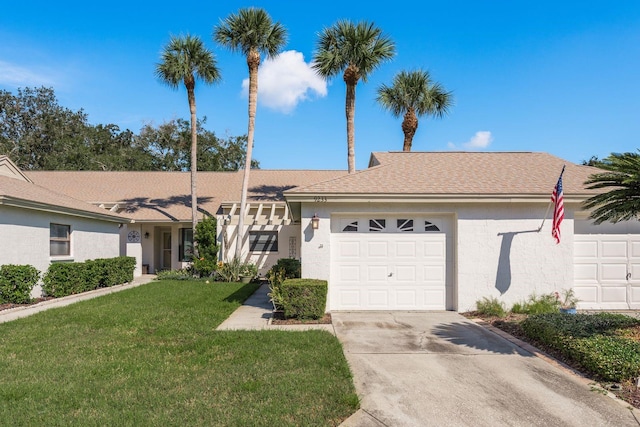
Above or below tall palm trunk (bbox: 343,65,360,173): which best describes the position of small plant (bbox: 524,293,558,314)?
below

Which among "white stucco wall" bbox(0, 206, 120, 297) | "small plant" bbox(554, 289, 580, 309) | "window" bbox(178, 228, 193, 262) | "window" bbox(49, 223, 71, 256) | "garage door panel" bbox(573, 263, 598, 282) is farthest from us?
"window" bbox(178, 228, 193, 262)

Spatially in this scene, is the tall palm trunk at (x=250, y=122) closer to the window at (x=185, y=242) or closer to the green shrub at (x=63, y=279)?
the window at (x=185, y=242)

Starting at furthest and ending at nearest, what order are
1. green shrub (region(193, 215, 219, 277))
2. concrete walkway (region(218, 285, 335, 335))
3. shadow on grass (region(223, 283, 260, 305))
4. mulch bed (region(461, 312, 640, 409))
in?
green shrub (region(193, 215, 219, 277))
shadow on grass (region(223, 283, 260, 305))
concrete walkway (region(218, 285, 335, 335))
mulch bed (region(461, 312, 640, 409))

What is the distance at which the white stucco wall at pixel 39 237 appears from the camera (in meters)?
11.7

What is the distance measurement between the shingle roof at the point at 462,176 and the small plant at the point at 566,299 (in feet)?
8.33

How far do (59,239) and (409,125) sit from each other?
731 inches

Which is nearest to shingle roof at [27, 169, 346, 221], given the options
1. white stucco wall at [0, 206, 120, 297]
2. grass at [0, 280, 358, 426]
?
white stucco wall at [0, 206, 120, 297]

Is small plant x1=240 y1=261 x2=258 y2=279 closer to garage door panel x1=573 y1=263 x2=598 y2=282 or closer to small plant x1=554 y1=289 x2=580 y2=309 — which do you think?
small plant x1=554 y1=289 x2=580 y2=309

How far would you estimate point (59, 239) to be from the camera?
1448 centimetres

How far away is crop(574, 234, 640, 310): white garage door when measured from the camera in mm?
10461

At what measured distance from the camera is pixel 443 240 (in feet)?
34.2

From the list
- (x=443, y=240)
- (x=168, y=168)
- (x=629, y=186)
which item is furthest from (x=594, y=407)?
(x=168, y=168)

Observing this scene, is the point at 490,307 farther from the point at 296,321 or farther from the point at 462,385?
the point at 462,385

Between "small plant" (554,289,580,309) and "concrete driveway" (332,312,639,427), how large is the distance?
3.34m
